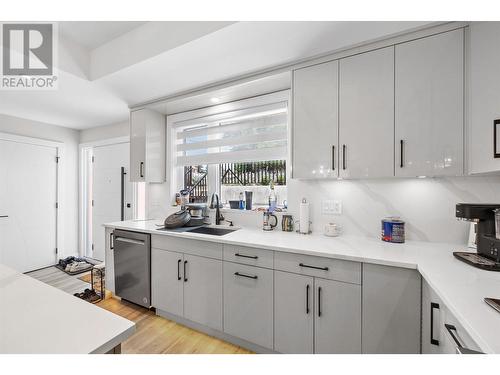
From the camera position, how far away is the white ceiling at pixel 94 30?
5.95 ft

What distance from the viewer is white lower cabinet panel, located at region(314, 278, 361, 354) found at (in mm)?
1344

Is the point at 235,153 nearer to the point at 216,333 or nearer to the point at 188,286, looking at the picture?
the point at 188,286

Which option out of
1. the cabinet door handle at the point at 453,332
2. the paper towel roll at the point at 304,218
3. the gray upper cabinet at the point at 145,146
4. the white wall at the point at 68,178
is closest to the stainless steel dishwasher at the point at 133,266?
the gray upper cabinet at the point at 145,146

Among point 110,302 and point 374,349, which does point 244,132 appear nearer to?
point 374,349

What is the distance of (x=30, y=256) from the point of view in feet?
10.8

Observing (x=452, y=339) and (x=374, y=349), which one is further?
(x=374, y=349)

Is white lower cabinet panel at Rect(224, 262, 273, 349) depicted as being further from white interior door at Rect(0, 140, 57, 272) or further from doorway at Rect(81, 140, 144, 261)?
white interior door at Rect(0, 140, 57, 272)

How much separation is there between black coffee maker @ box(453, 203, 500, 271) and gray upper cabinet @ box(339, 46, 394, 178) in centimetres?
46

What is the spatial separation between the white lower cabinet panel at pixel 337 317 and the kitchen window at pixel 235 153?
3.51 ft

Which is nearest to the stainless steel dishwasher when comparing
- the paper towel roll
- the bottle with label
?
the bottle with label

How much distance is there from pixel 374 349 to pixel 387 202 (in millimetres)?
1056

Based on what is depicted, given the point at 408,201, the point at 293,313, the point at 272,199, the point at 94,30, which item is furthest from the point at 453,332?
the point at 94,30
